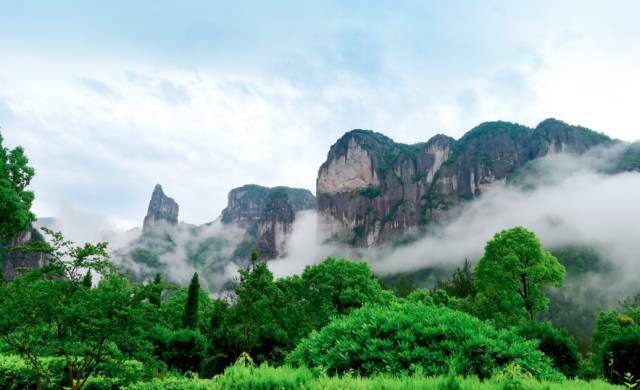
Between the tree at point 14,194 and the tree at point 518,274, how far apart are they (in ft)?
109

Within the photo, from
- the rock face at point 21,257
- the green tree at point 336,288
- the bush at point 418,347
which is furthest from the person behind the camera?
the green tree at point 336,288

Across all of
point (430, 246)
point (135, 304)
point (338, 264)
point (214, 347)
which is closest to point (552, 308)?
point (430, 246)

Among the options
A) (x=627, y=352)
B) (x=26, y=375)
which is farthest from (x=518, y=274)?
(x=26, y=375)

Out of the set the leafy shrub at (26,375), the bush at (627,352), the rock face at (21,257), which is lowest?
the leafy shrub at (26,375)

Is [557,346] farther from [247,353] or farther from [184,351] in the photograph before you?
[184,351]

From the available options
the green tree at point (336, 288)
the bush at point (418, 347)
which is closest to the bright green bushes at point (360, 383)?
the bush at point (418, 347)

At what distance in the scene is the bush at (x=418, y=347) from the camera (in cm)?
640

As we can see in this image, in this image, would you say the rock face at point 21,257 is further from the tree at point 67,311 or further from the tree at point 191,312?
the tree at point 191,312

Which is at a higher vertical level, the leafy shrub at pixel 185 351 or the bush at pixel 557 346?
the bush at pixel 557 346

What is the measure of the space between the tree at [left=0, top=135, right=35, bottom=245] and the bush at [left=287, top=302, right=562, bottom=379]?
2266 centimetres

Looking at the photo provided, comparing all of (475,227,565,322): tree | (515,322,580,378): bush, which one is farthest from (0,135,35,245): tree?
(475,227,565,322): tree

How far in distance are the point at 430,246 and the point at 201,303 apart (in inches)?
5757

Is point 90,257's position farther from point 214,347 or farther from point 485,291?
Answer: point 485,291

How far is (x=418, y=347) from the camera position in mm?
6543
